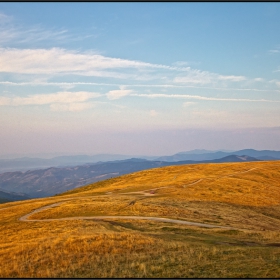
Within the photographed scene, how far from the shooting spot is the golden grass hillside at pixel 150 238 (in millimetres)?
27391

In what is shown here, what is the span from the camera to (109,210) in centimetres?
6259

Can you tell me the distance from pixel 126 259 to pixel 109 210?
106ft

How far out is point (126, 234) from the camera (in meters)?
40.1

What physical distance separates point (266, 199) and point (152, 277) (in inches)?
2787

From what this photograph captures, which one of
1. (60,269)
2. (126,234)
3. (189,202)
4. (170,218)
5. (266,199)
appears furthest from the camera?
(266,199)

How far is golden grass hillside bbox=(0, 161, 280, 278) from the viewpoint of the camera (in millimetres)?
27391

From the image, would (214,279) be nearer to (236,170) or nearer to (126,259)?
(126,259)

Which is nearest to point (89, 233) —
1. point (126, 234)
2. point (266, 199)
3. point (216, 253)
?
point (126, 234)

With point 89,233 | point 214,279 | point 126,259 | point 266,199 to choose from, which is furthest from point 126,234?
point 266,199

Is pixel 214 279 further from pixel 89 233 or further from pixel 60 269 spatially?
pixel 89 233

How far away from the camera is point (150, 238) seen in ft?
125

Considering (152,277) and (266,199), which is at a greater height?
(152,277)

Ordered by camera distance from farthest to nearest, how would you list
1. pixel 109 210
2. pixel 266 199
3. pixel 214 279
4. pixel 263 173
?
pixel 263 173
pixel 266 199
pixel 109 210
pixel 214 279

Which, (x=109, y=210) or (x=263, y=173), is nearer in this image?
(x=109, y=210)
